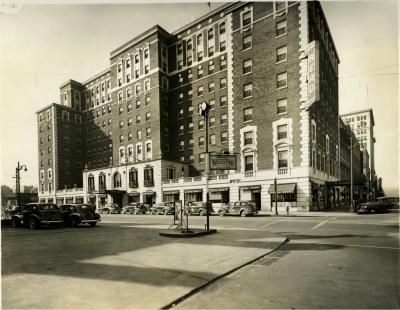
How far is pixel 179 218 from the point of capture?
48.2 ft

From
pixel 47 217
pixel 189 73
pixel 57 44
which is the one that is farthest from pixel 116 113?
pixel 57 44

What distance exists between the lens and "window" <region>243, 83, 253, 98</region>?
1487 inches

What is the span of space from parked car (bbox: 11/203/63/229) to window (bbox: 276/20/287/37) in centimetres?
2933

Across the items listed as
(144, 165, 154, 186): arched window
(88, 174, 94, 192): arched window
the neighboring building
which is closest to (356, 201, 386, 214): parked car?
the neighboring building

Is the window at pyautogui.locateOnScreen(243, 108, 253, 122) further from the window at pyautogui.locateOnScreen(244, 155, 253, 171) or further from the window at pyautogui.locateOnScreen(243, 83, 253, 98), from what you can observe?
the window at pyautogui.locateOnScreen(244, 155, 253, 171)

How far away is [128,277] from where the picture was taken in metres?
6.71

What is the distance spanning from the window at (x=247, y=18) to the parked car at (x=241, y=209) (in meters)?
22.3

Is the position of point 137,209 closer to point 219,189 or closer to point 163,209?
point 163,209

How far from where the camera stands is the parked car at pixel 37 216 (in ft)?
58.9

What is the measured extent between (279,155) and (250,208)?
9.39 metres

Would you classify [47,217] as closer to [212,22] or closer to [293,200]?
[293,200]

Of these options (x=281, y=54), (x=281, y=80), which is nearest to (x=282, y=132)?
(x=281, y=80)

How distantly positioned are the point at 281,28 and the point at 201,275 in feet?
111

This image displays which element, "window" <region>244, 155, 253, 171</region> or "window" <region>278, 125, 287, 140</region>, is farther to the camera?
"window" <region>244, 155, 253, 171</region>
